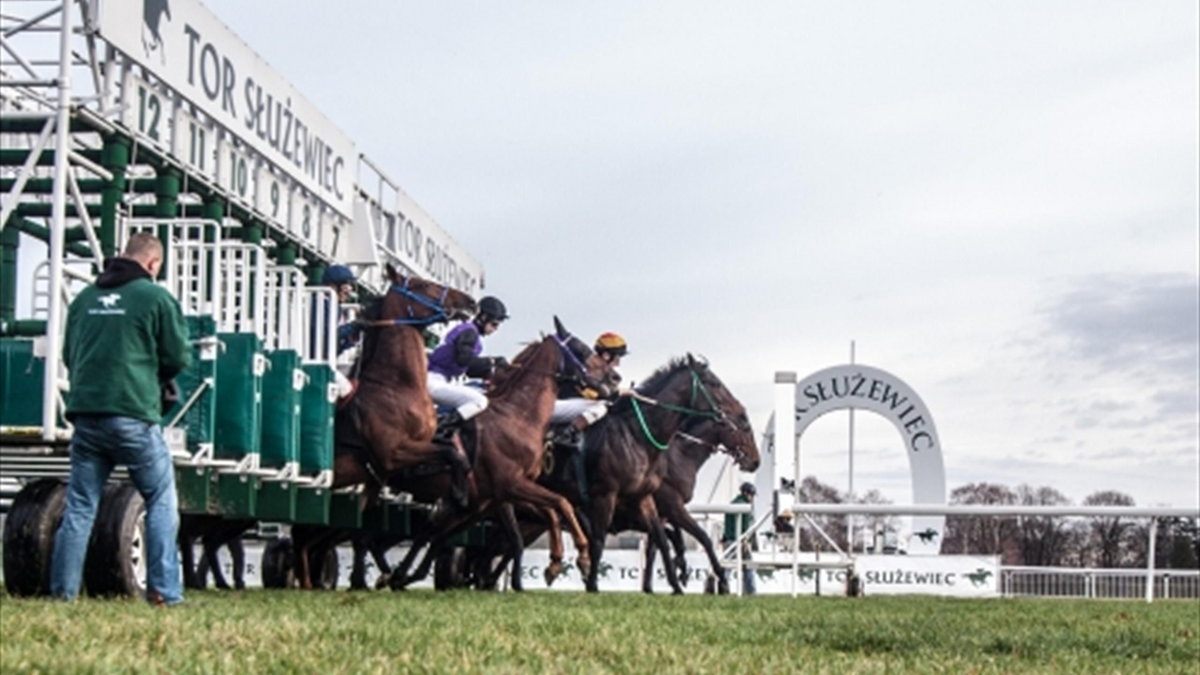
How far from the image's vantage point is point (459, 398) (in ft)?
→ 49.4

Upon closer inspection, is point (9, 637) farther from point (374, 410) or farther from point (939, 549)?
point (939, 549)

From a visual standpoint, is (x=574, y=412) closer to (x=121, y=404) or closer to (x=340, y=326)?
(x=340, y=326)

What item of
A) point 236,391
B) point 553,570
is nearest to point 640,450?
point 553,570

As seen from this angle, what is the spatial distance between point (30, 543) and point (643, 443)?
31.7 feet

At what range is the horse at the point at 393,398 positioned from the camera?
13.7 metres

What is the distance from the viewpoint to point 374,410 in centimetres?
1380

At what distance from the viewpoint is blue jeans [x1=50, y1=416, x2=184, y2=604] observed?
825cm

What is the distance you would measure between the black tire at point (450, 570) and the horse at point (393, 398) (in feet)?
12.1

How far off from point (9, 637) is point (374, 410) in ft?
A: 27.6

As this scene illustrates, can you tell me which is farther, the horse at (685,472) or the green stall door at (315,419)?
the horse at (685,472)

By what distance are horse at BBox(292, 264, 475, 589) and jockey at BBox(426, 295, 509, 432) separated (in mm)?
549

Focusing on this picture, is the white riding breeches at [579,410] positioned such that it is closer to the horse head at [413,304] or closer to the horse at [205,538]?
the horse at [205,538]

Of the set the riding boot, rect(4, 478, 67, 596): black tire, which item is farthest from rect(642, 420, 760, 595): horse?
rect(4, 478, 67, 596): black tire

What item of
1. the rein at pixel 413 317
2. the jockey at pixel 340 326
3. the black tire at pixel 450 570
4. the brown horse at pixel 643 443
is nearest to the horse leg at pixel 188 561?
the jockey at pixel 340 326
